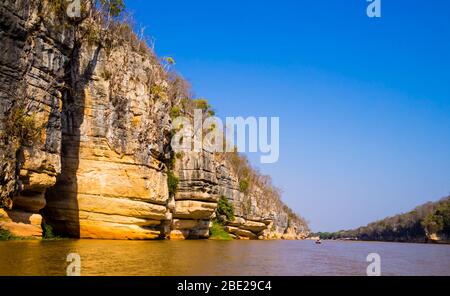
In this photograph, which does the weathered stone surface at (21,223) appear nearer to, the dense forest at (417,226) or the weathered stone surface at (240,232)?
the weathered stone surface at (240,232)

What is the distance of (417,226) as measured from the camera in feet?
412

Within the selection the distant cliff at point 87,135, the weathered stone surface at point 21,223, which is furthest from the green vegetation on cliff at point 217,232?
the weathered stone surface at point 21,223

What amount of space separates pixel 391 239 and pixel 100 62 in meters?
137

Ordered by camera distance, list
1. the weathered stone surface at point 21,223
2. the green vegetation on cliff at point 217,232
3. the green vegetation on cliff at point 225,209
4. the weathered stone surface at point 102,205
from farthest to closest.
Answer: the green vegetation on cliff at point 225,209 < the green vegetation on cliff at point 217,232 < the weathered stone surface at point 102,205 < the weathered stone surface at point 21,223

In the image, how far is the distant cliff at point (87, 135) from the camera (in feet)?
61.7

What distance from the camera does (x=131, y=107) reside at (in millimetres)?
28734

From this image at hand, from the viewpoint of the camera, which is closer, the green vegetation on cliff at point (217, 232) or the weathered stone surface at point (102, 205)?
the weathered stone surface at point (102, 205)

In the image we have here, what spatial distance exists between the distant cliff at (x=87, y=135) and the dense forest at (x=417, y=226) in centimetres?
8818

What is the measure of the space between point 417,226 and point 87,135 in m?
123

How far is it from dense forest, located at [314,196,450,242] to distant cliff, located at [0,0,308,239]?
8818cm

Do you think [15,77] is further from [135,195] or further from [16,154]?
[135,195]

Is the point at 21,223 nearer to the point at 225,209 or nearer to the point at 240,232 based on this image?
A: the point at 225,209

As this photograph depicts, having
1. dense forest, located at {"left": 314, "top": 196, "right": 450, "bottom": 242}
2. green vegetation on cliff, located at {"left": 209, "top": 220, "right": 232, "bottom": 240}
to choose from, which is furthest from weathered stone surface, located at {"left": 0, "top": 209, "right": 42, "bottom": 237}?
dense forest, located at {"left": 314, "top": 196, "right": 450, "bottom": 242}

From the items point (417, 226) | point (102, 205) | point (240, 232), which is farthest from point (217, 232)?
point (417, 226)
